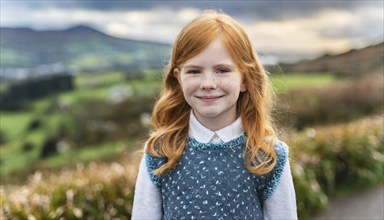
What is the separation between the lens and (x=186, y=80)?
185 cm

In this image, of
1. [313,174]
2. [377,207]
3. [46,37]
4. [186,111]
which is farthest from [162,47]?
[186,111]

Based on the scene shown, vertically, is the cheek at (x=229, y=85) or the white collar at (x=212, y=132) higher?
the cheek at (x=229, y=85)

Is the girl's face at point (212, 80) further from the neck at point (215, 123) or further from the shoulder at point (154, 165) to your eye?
the shoulder at point (154, 165)

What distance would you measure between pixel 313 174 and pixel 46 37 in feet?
8.60

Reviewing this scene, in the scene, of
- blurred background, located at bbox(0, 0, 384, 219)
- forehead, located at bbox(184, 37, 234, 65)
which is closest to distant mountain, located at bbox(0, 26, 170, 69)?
blurred background, located at bbox(0, 0, 384, 219)

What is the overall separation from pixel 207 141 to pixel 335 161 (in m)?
2.93

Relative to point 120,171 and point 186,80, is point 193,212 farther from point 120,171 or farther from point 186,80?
point 120,171

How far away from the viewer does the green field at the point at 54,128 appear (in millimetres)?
5043

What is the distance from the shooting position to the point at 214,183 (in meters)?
1.88

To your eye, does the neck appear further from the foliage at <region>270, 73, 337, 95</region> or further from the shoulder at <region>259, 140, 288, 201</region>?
the foliage at <region>270, 73, 337, 95</region>

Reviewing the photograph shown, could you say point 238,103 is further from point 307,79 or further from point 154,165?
point 307,79

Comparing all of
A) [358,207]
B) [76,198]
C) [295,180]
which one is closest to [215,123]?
[76,198]

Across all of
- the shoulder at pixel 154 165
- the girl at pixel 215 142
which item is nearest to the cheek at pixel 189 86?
the girl at pixel 215 142

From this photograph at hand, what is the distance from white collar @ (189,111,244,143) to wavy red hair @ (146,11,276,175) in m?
0.03
